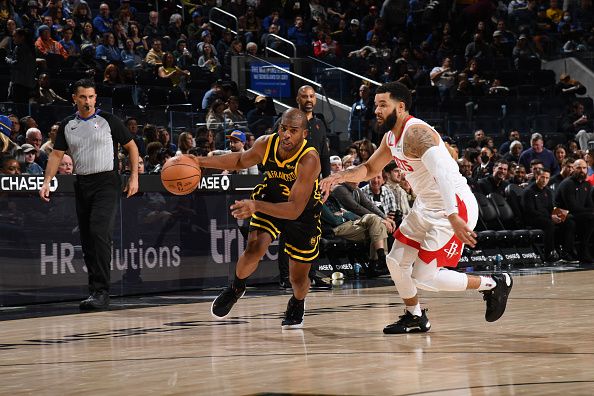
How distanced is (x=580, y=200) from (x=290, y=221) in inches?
371

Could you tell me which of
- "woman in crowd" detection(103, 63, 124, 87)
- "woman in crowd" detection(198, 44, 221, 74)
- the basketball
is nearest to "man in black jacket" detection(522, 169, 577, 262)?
"woman in crowd" detection(103, 63, 124, 87)

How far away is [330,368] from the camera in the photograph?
607 centimetres

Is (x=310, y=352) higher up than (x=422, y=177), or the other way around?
(x=422, y=177)

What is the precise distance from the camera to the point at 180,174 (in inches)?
321

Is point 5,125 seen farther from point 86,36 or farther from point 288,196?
point 86,36

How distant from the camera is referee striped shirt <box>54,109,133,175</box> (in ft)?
35.0

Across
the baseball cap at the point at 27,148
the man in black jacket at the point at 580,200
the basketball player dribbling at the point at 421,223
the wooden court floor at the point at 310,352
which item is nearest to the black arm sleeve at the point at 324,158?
the wooden court floor at the point at 310,352

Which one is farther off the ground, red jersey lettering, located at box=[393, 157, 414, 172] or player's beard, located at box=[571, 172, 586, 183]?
player's beard, located at box=[571, 172, 586, 183]

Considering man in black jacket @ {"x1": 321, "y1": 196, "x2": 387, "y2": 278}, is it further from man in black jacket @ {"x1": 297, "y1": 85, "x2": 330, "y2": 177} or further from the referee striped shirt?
the referee striped shirt

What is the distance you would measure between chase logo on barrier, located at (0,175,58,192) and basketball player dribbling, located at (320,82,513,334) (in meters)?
4.27

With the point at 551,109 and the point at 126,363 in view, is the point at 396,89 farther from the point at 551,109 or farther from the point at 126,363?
the point at 551,109

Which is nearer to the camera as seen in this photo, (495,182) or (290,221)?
Result: (290,221)

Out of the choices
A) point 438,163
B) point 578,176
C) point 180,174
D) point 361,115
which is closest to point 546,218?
point 578,176

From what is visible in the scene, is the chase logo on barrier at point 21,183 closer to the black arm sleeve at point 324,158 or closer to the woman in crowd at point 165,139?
the black arm sleeve at point 324,158
